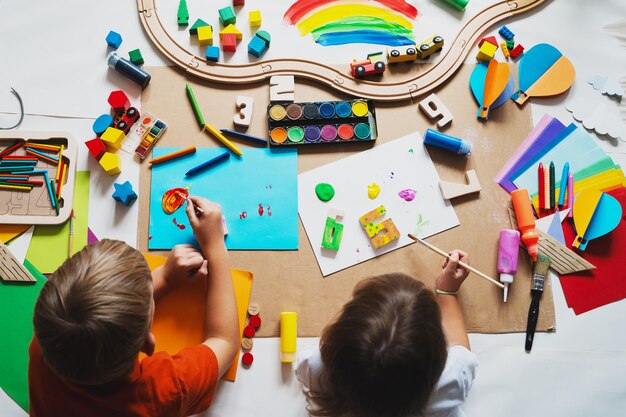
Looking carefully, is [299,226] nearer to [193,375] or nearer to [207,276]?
[207,276]

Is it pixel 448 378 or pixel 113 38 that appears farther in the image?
pixel 113 38

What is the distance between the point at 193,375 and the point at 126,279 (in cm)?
22

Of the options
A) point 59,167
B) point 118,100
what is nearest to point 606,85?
point 118,100

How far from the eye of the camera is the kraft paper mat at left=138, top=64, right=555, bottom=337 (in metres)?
1.02

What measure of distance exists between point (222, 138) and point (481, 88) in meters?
0.56

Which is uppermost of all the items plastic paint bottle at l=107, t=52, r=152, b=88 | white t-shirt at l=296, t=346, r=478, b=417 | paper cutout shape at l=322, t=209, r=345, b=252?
plastic paint bottle at l=107, t=52, r=152, b=88

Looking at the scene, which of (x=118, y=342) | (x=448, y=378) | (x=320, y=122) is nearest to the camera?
(x=118, y=342)

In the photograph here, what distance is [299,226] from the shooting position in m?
1.05

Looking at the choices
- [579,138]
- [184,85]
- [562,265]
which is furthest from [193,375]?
[579,138]

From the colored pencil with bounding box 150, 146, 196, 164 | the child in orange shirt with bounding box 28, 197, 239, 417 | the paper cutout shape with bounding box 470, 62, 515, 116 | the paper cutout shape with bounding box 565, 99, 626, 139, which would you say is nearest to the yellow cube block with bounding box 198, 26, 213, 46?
the colored pencil with bounding box 150, 146, 196, 164

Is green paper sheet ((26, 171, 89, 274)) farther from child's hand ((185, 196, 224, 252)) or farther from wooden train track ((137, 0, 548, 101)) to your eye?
wooden train track ((137, 0, 548, 101))

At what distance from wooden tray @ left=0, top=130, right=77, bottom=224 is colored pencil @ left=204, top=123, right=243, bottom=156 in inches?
10.8

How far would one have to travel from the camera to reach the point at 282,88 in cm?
110

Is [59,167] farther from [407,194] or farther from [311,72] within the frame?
[407,194]
